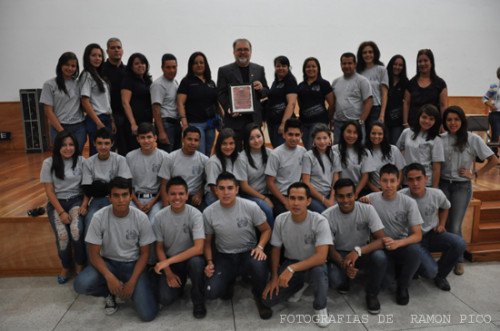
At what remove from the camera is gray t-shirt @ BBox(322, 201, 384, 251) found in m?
2.58

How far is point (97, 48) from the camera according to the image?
323 cm

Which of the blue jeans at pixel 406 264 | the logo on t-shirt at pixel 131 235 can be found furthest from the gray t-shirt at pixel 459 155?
the logo on t-shirt at pixel 131 235

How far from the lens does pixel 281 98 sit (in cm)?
354

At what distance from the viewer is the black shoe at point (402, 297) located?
2531 millimetres

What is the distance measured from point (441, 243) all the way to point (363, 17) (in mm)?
5411

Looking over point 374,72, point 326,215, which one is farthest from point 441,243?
point 374,72

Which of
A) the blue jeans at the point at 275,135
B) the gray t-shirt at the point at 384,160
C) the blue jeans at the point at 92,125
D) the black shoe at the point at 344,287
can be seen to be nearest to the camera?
the black shoe at the point at 344,287

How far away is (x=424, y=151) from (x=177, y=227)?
214 centimetres

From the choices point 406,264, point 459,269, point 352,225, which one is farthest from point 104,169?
point 459,269

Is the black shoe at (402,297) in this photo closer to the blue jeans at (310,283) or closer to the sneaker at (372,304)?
the sneaker at (372,304)

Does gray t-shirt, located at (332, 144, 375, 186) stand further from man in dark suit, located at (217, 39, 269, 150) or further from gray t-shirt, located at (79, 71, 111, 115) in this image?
gray t-shirt, located at (79, 71, 111, 115)

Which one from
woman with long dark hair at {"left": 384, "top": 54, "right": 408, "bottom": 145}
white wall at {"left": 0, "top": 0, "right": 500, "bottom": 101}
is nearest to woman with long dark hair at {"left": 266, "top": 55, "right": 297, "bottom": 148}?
woman with long dark hair at {"left": 384, "top": 54, "right": 408, "bottom": 145}

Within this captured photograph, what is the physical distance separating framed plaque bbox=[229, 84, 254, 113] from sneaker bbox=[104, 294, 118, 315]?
1.88 metres

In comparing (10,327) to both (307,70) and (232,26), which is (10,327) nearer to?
(307,70)
